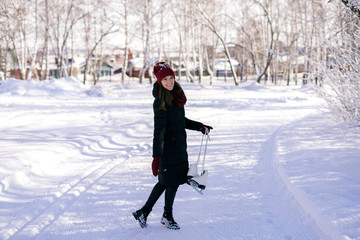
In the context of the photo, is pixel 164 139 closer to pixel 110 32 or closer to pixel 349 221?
pixel 349 221

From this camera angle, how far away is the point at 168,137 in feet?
11.5

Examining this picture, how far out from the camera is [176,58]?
71438 mm

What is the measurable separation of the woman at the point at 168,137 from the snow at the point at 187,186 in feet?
1.20

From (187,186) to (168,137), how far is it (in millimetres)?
1776

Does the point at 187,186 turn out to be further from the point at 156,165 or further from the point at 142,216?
the point at 156,165

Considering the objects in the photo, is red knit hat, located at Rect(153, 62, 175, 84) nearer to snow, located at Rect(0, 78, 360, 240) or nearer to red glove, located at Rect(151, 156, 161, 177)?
red glove, located at Rect(151, 156, 161, 177)

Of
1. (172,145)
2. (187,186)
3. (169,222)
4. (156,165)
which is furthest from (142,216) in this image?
(187,186)

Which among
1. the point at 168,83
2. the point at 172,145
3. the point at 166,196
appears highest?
the point at 168,83

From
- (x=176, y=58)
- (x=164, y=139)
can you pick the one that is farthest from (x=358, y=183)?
(x=176, y=58)

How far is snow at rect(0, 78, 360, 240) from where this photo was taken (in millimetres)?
3588

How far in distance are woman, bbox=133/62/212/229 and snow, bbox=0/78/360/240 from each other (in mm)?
364

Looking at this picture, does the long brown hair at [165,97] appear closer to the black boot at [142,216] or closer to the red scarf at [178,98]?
the red scarf at [178,98]

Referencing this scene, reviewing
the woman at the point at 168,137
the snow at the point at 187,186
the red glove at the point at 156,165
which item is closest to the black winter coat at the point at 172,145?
the woman at the point at 168,137

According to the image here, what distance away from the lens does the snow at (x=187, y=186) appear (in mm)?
3588
